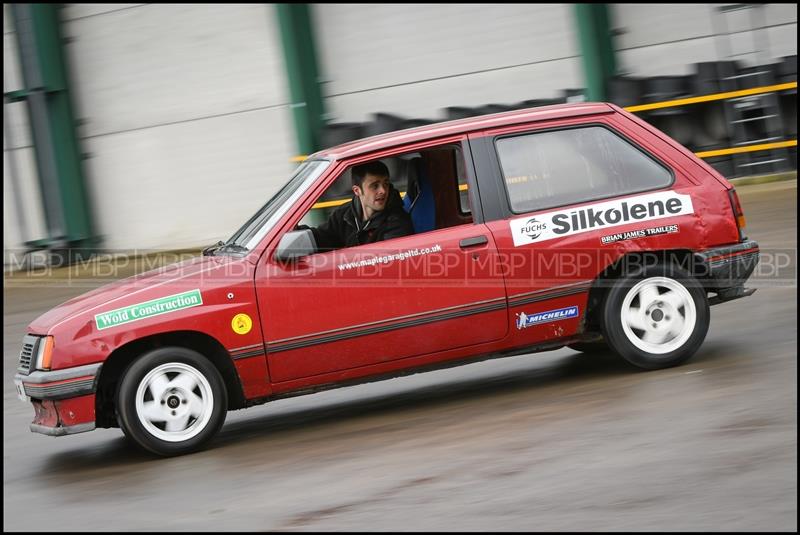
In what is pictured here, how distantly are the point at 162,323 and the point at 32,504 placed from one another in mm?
1190

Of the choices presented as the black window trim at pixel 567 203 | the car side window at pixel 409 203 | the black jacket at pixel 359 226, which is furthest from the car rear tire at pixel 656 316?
the black jacket at pixel 359 226

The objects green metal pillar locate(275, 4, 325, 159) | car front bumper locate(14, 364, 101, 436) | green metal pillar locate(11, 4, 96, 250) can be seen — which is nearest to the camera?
car front bumper locate(14, 364, 101, 436)

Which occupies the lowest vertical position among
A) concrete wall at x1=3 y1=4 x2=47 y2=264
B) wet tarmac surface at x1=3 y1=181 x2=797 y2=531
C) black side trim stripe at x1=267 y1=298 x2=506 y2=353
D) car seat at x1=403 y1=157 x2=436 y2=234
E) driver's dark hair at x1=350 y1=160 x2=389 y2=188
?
wet tarmac surface at x1=3 y1=181 x2=797 y2=531

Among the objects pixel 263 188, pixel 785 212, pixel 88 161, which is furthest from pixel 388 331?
pixel 88 161

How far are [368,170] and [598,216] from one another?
4.86ft

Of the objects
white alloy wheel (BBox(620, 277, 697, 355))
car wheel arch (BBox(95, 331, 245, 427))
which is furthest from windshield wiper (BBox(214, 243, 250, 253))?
white alloy wheel (BBox(620, 277, 697, 355))

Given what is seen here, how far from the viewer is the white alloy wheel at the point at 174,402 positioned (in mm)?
5836

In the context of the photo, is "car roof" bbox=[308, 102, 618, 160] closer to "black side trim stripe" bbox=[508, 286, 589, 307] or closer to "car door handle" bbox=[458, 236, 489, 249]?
"car door handle" bbox=[458, 236, 489, 249]

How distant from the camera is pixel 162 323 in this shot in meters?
5.83

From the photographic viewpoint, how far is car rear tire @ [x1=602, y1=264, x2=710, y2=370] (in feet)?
21.0

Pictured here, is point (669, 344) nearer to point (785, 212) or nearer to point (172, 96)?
point (785, 212)

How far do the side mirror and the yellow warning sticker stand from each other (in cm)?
40

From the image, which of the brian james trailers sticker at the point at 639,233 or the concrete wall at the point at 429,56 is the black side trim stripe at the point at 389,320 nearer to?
the brian james trailers sticker at the point at 639,233

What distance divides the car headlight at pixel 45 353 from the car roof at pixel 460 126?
201 cm
